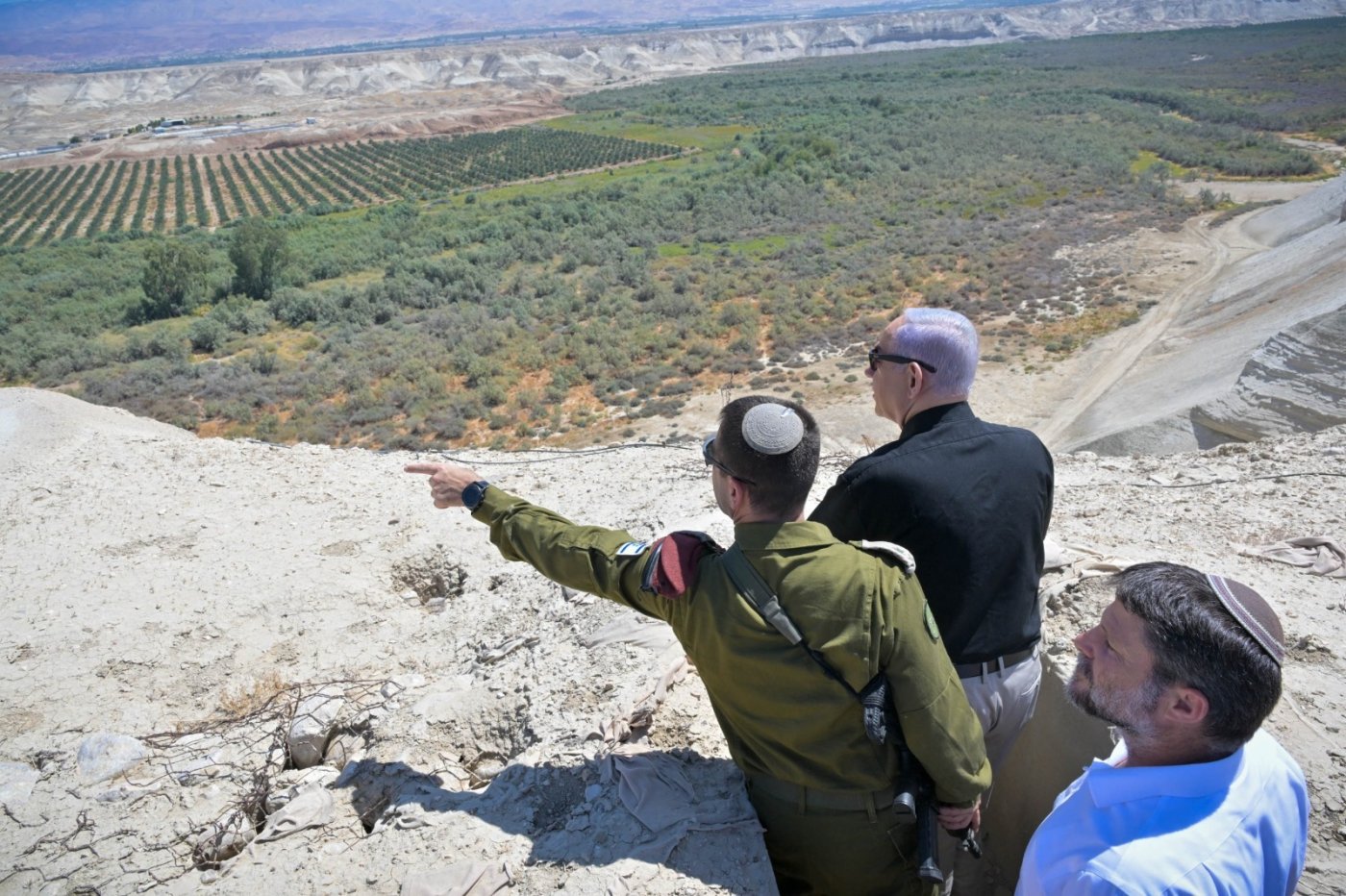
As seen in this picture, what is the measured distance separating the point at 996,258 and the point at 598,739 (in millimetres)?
22500

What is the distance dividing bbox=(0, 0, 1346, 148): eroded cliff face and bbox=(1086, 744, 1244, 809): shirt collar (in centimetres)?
9155

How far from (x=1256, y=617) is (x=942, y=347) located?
1.30 m

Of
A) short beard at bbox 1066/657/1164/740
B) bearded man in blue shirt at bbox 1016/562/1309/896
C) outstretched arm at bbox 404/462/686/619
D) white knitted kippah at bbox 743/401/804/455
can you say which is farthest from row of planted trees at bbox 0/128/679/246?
bearded man in blue shirt at bbox 1016/562/1309/896

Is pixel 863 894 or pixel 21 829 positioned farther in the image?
pixel 21 829

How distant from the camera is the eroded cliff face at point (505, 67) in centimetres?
9919

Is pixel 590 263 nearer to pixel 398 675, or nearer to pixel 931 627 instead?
pixel 398 675

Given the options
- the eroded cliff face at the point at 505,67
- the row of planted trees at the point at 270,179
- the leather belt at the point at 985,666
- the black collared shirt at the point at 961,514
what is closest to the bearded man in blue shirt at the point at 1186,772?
the black collared shirt at the point at 961,514

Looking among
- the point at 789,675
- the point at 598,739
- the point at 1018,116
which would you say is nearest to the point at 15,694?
the point at 598,739

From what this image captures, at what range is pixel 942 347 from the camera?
2709mm

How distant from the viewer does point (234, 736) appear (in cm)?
443

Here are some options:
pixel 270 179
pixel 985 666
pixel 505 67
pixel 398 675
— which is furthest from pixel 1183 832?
pixel 505 67

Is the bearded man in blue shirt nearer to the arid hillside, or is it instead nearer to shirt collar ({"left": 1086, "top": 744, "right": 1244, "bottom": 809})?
shirt collar ({"left": 1086, "top": 744, "right": 1244, "bottom": 809})

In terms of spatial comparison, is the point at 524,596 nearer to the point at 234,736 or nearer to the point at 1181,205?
the point at 234,736

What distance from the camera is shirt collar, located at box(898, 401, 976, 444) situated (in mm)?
2705
